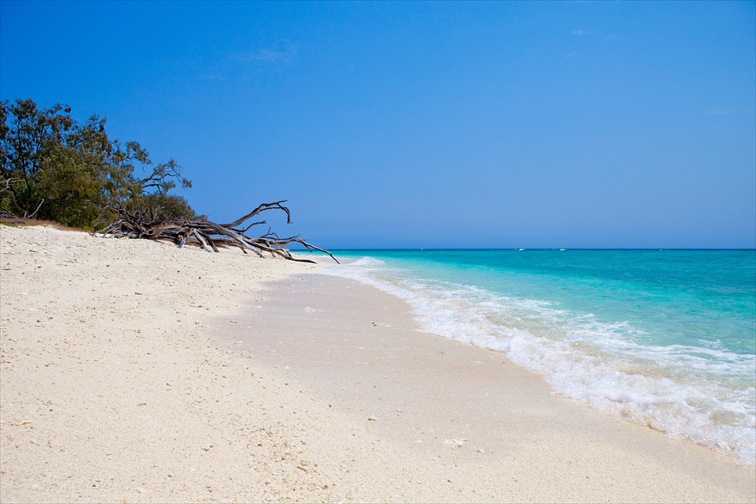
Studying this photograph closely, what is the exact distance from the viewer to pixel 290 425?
8.82 ft

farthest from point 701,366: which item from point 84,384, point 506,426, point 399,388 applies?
point 84,384

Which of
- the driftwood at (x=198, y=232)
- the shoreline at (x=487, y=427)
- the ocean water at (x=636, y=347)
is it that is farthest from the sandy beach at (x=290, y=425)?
the driftwood at (x=198, y=232)

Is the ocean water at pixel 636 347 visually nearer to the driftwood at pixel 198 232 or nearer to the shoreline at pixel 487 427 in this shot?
the shoreline at pixel 487 427

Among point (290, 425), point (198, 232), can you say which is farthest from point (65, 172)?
point (290, 425)

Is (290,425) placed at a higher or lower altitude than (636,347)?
higher

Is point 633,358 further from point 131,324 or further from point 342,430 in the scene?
point 131,324

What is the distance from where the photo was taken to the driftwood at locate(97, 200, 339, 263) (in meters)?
18.0

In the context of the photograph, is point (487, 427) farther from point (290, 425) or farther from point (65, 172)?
point (65, 172)

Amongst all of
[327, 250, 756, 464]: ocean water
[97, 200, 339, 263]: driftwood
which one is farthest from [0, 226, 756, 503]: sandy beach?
[97, 200, 339, 263]: driftwood

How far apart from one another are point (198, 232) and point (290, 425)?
1733 centimetres

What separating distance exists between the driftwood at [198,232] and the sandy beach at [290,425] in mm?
13451

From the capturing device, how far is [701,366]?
4.50 m

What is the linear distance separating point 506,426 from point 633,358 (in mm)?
2568

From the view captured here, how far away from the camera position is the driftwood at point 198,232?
1795 cm
